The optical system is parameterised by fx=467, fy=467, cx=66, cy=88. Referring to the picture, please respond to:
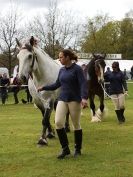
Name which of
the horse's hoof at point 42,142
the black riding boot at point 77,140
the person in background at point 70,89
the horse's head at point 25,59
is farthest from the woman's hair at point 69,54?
the horse's hoof at point 42,142

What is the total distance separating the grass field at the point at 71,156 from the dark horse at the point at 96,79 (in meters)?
1.79

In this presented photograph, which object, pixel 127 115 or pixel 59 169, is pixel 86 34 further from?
pixel 59 169

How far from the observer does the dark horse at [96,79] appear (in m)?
16.0

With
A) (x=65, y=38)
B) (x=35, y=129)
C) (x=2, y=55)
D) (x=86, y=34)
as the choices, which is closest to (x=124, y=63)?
(x=86, y=34)

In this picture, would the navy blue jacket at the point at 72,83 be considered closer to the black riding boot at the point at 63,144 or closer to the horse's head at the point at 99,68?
the black riding boot at the point at 63,144

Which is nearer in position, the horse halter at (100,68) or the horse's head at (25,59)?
the horse's head at (25,59)

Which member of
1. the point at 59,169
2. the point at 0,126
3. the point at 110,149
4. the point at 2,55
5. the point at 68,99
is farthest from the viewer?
the point at 2,55

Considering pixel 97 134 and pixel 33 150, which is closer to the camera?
pixel 33 150

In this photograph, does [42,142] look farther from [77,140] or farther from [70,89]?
[70,89]

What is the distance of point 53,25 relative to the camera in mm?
48406

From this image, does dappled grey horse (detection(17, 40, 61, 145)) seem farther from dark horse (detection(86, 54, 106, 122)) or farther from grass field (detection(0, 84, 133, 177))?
dark horse (detection(86, 54, 106, 122))

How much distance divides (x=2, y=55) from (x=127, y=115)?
1235 inches

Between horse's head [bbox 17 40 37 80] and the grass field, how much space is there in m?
1.67

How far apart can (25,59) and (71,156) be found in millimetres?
2395
